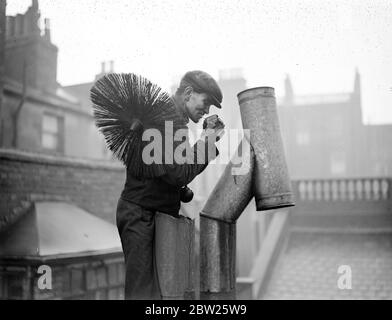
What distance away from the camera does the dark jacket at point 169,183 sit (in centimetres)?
187

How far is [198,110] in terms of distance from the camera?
2074mm

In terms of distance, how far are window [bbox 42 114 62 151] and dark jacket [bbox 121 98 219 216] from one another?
6019mm

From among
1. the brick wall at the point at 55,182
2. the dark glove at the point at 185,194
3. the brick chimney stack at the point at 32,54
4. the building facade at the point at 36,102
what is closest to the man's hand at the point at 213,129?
the dark glove at the point at 185,194

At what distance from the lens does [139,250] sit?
195 cm

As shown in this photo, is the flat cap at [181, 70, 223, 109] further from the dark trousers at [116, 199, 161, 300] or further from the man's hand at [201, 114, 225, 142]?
the dark trousers at [116, 199, 161, 300]

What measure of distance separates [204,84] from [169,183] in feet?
1.63

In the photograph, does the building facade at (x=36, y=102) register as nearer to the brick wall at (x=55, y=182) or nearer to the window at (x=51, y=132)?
the window at (x=51, y=132)

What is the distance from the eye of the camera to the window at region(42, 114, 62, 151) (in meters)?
7.57

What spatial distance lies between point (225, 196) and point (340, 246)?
5976mm

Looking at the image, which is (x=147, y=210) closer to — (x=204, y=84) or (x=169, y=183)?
Answer: (x=169, y=183)
